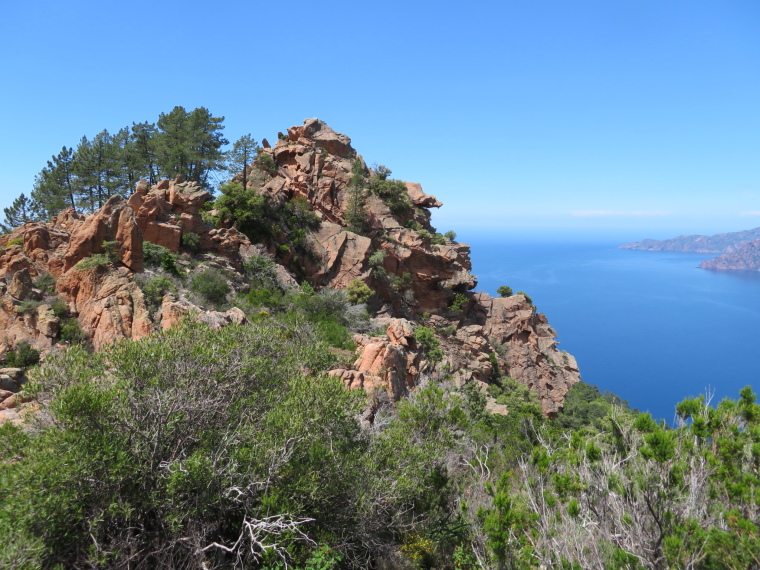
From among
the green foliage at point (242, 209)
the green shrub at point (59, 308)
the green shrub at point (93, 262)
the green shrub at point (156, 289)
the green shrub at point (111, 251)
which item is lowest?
the green shrub at point (59, 308)

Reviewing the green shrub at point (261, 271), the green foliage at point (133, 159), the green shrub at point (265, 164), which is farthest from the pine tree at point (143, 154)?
the green shrub at point (261, 271)

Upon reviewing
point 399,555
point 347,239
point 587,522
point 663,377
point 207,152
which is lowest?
point 663,377

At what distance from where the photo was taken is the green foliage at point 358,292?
31078 millimetres

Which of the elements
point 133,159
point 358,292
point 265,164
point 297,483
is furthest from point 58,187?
point 297,483

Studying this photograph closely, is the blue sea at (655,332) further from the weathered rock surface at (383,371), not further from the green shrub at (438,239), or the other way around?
the weathered rock surface at (383,371)

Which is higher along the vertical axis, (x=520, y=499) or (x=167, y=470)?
(x=167, y=470)

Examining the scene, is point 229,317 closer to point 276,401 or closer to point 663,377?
point 276,401

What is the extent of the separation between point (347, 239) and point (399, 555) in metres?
27.7

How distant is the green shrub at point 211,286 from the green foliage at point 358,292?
10.1 metres

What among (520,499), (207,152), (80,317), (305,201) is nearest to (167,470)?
(520,499)

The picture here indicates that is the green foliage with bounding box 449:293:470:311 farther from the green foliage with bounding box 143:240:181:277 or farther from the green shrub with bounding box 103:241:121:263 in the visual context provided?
the green shrub with bounding box 103:241:121:263

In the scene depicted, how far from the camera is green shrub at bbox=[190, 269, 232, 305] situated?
862 inches

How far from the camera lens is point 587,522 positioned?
5855 millimetres

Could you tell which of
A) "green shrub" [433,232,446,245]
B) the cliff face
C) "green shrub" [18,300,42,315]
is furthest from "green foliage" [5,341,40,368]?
"green shrub" [433,232,446,245]
